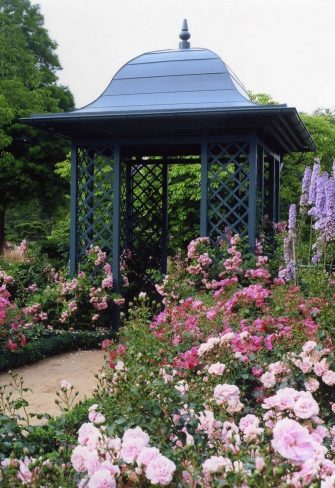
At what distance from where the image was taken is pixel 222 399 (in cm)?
237

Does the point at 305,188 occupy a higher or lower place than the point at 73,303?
higher

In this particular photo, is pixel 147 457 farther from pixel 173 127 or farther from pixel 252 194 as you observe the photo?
pixel 173 127

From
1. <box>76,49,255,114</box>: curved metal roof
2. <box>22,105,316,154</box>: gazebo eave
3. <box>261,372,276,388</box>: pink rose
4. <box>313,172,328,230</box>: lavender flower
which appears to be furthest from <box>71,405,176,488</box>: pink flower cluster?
<box>76,49,255,114</box>: curved metal roof

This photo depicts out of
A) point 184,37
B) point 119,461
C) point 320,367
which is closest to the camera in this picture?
point 119,461

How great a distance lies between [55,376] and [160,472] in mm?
4805

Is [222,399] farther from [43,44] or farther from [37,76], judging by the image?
[43,44]

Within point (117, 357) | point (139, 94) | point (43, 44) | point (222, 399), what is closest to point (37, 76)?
point (43, 44)

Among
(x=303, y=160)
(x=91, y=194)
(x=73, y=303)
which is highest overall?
(x=303, y=160)

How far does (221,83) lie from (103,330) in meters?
3.37

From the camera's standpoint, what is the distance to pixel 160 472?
5.38 feet

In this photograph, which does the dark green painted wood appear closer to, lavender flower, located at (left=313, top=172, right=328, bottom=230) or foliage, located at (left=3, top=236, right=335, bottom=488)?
foliage, located at (left=3, top=236, right=335, bottom=488)

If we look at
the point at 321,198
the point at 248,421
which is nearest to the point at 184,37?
the point at 321,198

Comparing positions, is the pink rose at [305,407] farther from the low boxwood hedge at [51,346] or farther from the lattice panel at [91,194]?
the lattice panel at [91,194]

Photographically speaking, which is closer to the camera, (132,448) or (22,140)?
(132,448)
